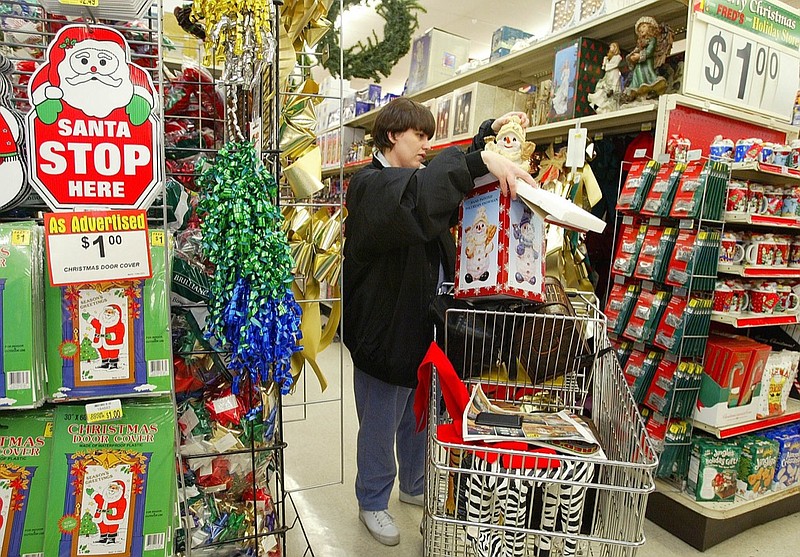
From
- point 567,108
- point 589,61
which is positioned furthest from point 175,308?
point 589,61

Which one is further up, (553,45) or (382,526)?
(553,45)

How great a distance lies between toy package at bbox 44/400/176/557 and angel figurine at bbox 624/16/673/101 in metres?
2.28

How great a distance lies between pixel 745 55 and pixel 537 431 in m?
2.15

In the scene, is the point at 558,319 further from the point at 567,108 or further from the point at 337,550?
the point at 567,108

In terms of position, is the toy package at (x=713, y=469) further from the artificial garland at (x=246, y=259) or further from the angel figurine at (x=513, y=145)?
the artificial garland at (x=246, y=259)

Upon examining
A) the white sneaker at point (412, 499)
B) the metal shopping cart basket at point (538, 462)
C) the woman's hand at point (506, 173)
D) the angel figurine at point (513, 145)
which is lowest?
the white sneaker at point (412, 499)

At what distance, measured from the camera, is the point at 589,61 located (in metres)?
2.62

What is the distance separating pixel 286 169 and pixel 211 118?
0.80ft

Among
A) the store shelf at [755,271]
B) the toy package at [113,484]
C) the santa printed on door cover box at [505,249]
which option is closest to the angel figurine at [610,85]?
the store shelf at [755,271]

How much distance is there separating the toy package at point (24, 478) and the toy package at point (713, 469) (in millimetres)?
A: 2224

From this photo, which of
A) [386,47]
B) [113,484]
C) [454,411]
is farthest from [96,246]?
[386,47]

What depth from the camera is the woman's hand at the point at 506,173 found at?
1.23 meters

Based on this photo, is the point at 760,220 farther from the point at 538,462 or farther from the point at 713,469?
the point at 538,462

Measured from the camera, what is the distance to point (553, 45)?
278cm
